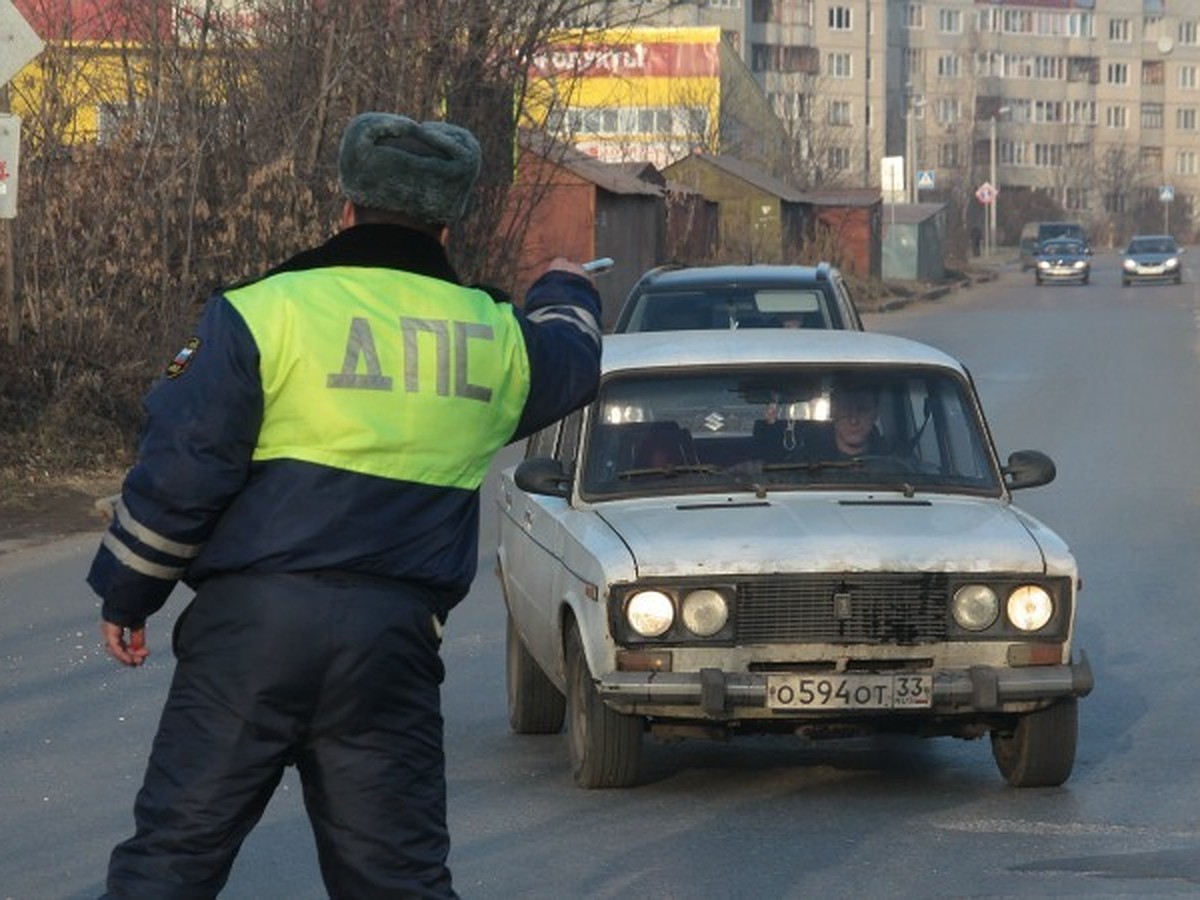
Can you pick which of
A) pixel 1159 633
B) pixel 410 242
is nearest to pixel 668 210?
pixel 1159 633

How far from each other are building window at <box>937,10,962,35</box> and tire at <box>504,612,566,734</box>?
152 metres

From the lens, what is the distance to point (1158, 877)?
22.7 feet

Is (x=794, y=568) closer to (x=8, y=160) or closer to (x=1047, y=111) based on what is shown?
(x=8, y=160)

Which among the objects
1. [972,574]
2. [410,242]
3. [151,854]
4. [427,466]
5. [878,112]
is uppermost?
[410,242]

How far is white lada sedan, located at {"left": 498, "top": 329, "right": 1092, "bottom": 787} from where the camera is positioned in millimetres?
7770

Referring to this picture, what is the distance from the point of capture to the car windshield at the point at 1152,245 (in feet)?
238

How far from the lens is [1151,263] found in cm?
7150

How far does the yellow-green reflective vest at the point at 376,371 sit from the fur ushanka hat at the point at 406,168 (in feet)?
0.46

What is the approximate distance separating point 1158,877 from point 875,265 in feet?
208

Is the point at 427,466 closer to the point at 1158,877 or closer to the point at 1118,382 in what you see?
the point at 1158,877

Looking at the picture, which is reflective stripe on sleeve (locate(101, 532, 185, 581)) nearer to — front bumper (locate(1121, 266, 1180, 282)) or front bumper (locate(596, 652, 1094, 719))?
front bumper (locate(596, 652, 1094, 719))

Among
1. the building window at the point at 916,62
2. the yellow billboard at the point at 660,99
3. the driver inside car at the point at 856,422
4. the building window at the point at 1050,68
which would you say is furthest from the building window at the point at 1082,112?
the driver inside car at the point at 856,422

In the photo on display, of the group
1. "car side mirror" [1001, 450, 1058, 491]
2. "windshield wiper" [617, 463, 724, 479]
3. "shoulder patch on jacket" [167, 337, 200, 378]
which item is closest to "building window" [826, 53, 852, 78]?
"car side mirror" [1001, 450, 1058, 491]

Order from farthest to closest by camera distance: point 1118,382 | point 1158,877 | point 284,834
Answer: point 1118,382 < point 284,834 < point 1158,877
